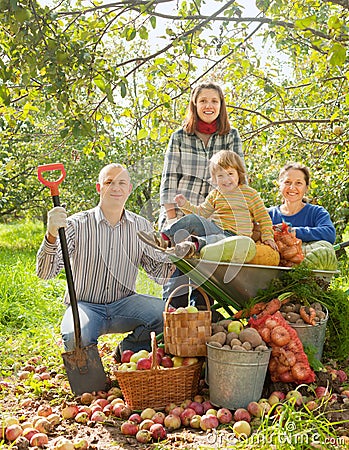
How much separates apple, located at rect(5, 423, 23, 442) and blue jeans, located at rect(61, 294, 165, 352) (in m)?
0.85

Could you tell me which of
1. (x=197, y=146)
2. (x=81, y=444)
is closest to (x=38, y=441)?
(x=81, y=444)

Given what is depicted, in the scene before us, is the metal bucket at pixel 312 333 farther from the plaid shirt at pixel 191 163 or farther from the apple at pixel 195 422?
the plaid shirt at pixel 191 163

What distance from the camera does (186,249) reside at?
290 centimetres

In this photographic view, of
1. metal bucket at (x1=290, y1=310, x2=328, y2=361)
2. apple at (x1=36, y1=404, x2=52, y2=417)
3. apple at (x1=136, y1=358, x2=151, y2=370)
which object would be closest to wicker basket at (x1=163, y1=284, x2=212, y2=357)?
apple at (x1=136, y1=358, x2=151, y2=370)

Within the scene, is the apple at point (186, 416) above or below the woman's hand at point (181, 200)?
below

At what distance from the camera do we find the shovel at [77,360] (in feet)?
10.2

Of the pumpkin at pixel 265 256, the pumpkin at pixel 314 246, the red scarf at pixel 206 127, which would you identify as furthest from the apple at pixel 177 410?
the red scarf at pixel 206 127

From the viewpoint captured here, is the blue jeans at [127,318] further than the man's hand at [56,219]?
Yes

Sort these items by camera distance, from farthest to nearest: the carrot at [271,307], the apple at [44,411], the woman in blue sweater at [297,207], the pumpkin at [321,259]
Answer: the woman in blue sweater at [297,207]
the pumpkin at [321,259]
the carrot at [271,307]
the apple at [44,411]

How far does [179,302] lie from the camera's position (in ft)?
12.1

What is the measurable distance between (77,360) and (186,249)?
87 cm

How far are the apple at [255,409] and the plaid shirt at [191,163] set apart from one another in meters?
1.26

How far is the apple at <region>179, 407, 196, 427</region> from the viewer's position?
8.66 feet

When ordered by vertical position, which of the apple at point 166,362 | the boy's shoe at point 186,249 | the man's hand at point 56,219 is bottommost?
the apple at point 166,362
